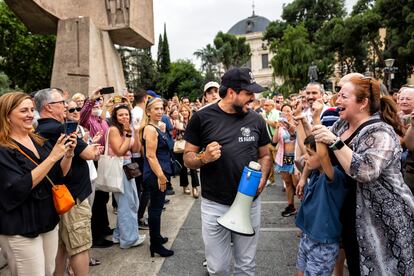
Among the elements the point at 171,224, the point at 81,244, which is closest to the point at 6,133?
the point at 81,244

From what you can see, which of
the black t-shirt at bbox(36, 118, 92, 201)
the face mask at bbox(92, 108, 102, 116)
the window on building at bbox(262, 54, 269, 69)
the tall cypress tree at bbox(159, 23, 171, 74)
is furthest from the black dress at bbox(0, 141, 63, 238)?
the window on building at bbox(262, 54, 269, 69)

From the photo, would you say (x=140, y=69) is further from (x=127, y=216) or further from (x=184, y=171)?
(x=127, y=216)

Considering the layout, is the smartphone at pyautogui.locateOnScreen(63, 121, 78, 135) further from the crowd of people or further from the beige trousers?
the beige trousers

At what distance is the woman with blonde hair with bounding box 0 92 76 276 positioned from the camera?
7.57ft

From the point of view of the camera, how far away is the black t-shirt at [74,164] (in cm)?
291

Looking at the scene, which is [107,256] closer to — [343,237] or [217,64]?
[343,237]

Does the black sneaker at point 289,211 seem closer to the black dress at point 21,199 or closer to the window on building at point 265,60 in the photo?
the black dress at point 21,199

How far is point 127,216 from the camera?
14.3ft

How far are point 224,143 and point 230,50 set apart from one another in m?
53.9

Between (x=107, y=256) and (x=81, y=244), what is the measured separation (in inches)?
49.1

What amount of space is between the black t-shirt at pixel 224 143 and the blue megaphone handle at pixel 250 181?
228 millimetres

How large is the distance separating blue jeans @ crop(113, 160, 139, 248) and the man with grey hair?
1.21 metres

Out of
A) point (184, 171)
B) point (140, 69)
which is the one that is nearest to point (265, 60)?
point (140, 69)

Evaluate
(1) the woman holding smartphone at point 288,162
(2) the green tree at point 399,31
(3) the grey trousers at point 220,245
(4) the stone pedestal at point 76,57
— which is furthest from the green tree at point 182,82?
(3) the grey trousers at point 220,245
